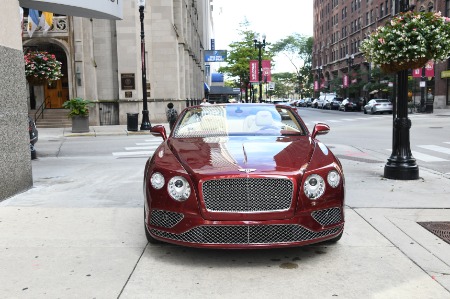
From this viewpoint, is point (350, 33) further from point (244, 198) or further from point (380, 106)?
point (244, 198)

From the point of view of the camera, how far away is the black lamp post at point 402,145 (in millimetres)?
8422

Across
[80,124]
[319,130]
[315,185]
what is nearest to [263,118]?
[319,130]

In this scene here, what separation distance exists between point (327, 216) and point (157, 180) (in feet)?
5.42

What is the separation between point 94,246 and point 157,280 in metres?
1.19

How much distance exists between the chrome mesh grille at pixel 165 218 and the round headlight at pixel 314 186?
118 cm

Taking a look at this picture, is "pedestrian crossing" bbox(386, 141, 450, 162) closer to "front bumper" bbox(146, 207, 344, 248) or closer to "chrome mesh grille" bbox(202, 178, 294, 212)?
"front bumper" bbox(146, 207, 344, 248)

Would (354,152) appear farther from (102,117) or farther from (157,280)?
(102,117)

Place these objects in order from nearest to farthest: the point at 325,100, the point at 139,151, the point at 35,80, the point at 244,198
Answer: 1. the point at 244,198
2. the point at 139,151
3. the point at 35,80
4. the point at 325,100

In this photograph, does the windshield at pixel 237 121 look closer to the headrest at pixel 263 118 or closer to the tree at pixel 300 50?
the headrest at pixel 263 118

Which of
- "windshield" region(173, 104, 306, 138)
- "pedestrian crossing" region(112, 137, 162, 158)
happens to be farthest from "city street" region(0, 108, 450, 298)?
"pedestrian crossing" region(112, 137, 162, 158)

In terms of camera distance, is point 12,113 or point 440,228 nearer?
point 440,228

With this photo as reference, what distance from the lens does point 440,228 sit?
213 inches

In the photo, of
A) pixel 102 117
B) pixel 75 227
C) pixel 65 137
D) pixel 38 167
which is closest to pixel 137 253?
pixel 75 227

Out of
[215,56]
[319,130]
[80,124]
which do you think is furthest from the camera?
[215,56]
